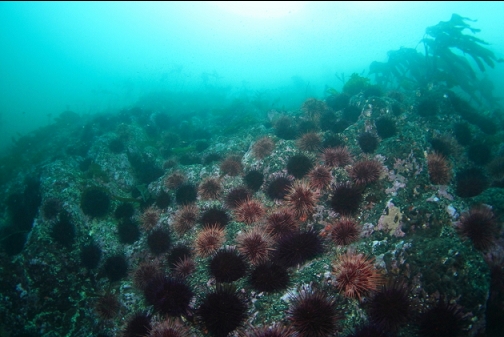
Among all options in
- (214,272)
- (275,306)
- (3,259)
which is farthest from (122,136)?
(275,306)

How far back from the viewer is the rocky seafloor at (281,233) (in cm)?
474

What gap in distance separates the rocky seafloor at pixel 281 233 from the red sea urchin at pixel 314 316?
0.9 inches

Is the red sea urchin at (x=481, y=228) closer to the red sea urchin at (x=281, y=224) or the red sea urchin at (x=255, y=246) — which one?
the red sea urchin at (x=281, y=224)

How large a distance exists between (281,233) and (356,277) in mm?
2032

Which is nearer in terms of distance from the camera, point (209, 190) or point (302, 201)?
point (302, 201)

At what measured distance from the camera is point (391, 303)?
4.35 meters

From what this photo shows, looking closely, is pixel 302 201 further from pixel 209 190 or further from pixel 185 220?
pixel 185 220

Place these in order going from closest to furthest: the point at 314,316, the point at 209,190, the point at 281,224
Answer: the point at 314,316, the point at 281,224, the point at 209,190

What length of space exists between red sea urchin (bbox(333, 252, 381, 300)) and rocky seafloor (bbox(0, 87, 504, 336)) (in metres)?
0.03

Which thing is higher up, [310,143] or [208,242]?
[310,143]

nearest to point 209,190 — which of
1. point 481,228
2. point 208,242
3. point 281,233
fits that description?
point 208,242

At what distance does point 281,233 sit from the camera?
247 inches

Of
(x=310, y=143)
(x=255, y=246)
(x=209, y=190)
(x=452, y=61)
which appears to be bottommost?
(x=452, y=61)

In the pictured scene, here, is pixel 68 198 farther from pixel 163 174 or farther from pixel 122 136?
pixel 122 136
